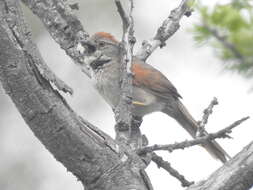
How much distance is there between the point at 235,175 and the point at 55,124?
1120 millimetres

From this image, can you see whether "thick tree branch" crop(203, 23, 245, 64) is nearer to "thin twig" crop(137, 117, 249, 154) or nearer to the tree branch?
"thin twig" crop(137, 117, 249, 154)

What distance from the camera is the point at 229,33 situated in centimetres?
166

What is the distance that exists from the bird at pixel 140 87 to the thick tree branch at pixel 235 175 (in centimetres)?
308

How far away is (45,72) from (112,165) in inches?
29.0

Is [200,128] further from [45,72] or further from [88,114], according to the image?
[88,114]

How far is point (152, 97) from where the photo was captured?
20.9ft

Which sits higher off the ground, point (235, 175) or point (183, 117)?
point (183, 117)

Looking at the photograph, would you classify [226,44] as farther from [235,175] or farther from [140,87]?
[140,87]

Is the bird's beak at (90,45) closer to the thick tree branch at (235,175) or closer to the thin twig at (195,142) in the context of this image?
the thin twig at (195,142)

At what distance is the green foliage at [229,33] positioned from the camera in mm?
1615

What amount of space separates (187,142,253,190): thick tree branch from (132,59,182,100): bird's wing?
3.37 metres

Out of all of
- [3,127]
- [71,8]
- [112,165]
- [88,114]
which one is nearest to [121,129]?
[112,165]

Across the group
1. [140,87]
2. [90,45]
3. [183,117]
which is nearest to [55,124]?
[90,45]

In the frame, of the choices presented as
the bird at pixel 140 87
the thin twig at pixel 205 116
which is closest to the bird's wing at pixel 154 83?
the bird at pixel 140 87
